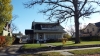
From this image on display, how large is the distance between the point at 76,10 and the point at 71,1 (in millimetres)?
1913

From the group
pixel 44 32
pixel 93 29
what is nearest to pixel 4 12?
pixel 44 32

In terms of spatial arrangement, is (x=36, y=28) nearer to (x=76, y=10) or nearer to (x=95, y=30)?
(x=76, y=10)

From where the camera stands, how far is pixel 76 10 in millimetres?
31797

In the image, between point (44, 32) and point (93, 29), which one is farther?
point (93, 29)

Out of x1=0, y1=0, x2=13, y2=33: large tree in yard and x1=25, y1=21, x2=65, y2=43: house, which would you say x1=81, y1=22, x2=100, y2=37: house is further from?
x1=0, y1=0, x2=13, y2=33: large tree in yard

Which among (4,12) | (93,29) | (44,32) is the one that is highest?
(4,12)

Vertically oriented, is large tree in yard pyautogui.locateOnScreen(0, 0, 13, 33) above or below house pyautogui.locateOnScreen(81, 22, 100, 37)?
above

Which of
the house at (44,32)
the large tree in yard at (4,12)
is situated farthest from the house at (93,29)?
the large tree in yard at (4,12)

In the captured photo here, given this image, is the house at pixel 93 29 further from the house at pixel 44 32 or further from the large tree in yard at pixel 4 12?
the large tree in yard at pixel 4 12

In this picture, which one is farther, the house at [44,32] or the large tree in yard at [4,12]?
the house at [44,32]

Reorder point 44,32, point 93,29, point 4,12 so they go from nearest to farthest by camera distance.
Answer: point 4,12 → point 44,32 → point 93,29

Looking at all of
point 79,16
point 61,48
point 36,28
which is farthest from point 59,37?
point 61,48

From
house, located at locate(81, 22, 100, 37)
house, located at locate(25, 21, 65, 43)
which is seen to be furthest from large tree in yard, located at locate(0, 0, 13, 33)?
house, located at locate(81, 22, 100, 37)

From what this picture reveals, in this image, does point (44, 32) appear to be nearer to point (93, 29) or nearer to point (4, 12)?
point (4, 12)
